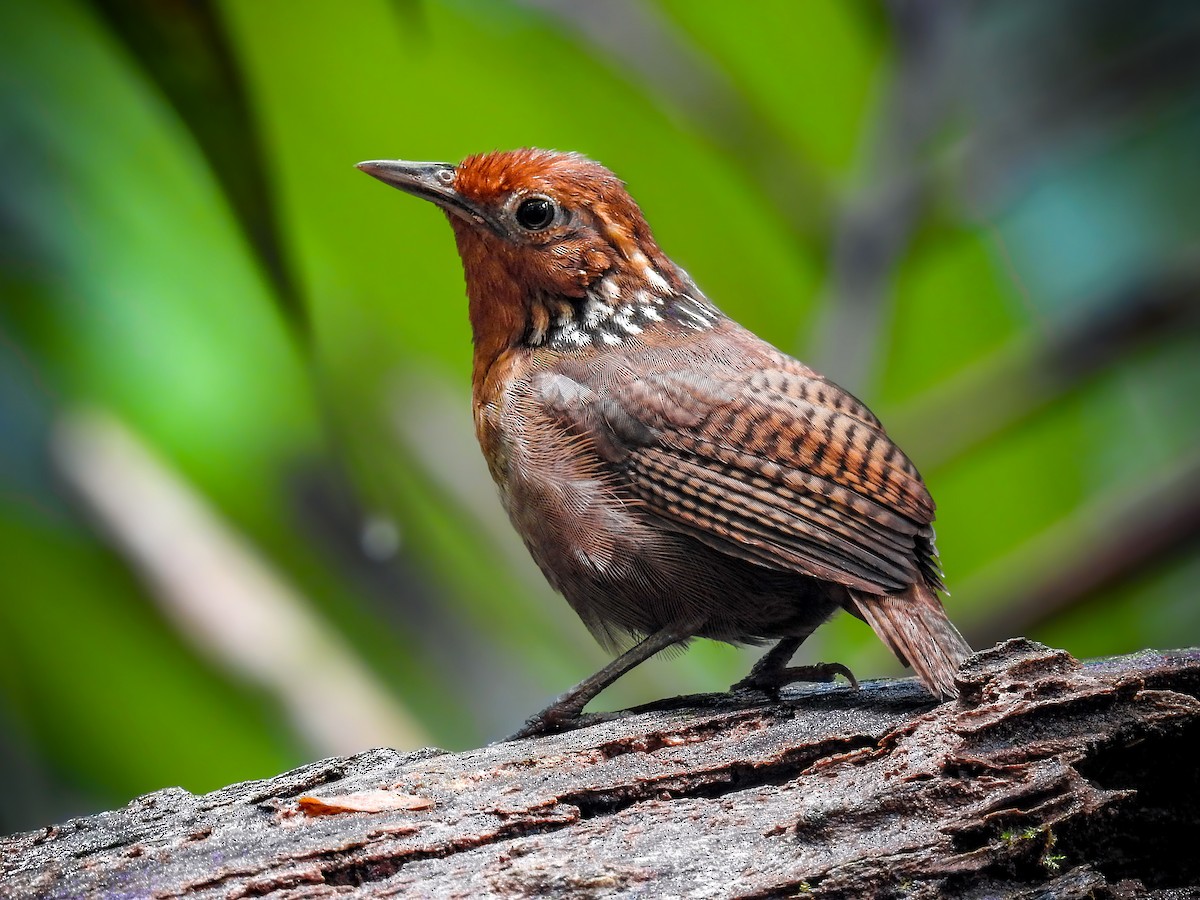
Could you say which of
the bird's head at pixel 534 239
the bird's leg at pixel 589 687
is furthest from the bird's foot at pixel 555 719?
the bird's head at pixel 534 239

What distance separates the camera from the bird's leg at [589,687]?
129 inches

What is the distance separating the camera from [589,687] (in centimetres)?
331

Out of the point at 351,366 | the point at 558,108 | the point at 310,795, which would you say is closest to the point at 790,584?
the point at 310,795

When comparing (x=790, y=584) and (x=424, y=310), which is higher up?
(x=424, y=310)

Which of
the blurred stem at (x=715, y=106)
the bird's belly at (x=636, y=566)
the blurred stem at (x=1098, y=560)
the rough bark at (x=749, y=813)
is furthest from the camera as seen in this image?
the blurred stem at (x=715, y=106)

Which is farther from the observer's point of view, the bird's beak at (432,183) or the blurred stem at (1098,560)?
the blurred stem at (1098,560)

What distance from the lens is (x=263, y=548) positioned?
17.2 ft

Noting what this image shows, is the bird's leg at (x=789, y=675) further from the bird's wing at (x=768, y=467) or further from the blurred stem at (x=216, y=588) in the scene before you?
the blurred stem at (x=216, y=588)

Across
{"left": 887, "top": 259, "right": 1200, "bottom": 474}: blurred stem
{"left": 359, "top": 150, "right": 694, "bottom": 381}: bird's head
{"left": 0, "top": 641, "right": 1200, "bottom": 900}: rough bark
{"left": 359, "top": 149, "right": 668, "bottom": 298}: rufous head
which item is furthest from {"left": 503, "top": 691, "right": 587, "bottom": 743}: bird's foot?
{"left": 887, "top": 259, "right": 1200, "bottom": 474}: blurred stem

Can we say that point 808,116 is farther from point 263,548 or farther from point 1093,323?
point 263,548

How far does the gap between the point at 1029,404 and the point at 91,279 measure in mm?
4343

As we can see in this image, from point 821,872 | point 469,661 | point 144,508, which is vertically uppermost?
point 144,508

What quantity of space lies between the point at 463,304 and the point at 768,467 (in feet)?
9.61

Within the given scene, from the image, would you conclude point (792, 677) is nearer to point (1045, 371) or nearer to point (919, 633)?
point (919, 633)
